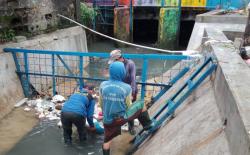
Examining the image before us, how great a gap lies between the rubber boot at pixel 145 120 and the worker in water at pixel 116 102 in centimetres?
21

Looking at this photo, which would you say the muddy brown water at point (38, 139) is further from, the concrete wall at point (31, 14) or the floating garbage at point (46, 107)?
the concrete wall at point (31, 14)

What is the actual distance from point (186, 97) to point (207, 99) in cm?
70

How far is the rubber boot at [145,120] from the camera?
4903mm

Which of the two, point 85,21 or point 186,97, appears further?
point 85,21

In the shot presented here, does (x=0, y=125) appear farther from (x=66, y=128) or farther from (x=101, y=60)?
(x=101, y=60)

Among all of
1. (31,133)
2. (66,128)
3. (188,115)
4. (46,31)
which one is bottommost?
(31,133)

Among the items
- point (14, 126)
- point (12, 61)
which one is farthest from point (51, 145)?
point (12, 61)

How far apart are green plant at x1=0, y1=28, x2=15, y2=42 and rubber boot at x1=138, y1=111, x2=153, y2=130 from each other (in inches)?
205

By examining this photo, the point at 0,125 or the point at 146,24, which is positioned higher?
the point at 146,24

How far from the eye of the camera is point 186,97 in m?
5.08

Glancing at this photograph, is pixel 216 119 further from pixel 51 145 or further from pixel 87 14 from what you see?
pixel 87 14

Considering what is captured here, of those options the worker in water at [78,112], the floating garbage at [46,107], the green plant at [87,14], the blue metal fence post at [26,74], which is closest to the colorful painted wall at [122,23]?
the green plant at [87,14]

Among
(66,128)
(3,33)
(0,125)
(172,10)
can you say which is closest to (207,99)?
(66,128)

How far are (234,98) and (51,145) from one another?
4.12 m
